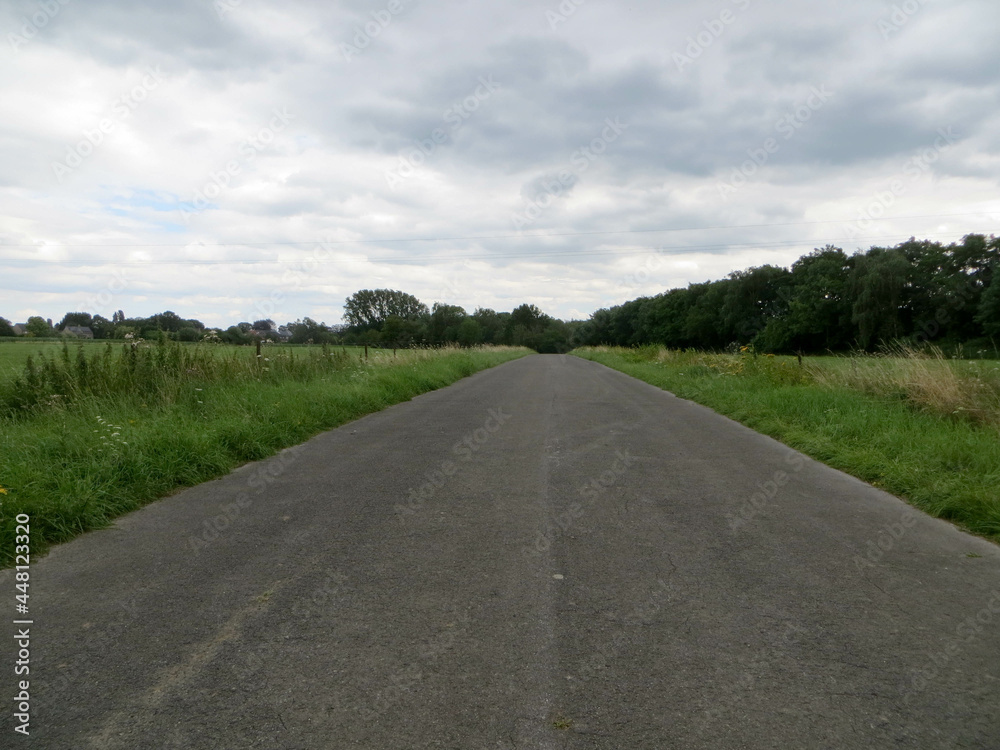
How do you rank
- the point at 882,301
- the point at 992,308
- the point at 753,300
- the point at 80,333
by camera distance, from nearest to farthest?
the point at 80,333 → the point at 992,308 → the point at 882,301 → the point at 753,300

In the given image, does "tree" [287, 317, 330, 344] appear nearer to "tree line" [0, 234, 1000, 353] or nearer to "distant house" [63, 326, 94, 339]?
"tree line" [0, 234, 1000, 353]

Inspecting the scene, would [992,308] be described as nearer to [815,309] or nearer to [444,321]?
[815,309]

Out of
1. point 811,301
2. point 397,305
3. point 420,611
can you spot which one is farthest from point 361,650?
point 397,305

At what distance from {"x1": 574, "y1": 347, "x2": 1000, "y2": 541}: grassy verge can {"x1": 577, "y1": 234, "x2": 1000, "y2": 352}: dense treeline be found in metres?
19.8

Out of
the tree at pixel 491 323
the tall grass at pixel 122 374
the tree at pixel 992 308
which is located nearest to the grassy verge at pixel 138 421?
the tall grass at pixel 122 374

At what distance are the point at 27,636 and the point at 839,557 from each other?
4985 mm

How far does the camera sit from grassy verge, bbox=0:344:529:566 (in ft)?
17.1

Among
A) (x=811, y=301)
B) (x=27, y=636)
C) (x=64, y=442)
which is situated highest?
(x=811, y=301)

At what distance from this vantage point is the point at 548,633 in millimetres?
3248

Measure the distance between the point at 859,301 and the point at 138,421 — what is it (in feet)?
185

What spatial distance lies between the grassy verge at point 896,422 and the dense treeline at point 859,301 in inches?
778

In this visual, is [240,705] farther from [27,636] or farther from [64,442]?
[64,442]

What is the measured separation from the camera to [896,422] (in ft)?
29.6

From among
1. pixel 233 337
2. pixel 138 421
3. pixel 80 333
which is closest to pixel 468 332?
pixel 80 333
